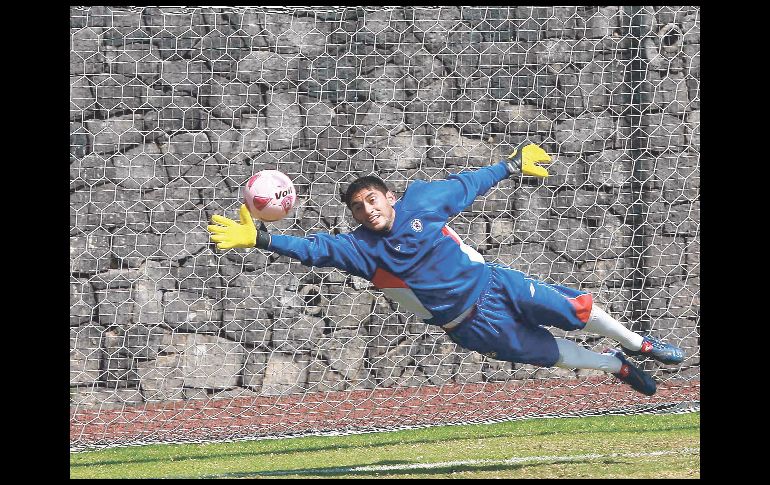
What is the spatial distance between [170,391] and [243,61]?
192cm

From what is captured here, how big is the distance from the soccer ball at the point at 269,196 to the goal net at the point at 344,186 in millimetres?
1679

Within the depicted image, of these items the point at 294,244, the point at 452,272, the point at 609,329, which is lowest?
the point at 609,329

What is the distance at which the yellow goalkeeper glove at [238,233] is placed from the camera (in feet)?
15.9

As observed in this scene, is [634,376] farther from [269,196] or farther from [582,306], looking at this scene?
[269,196]

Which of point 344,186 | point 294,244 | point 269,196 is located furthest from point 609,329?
point 344,186

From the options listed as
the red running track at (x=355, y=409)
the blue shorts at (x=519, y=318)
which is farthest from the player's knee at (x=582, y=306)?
the red running track at (x=355, y=409)

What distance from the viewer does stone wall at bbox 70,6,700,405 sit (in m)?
6.51

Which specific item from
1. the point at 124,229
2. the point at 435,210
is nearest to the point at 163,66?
the point at 124,229

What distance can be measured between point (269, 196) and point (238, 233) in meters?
0.20

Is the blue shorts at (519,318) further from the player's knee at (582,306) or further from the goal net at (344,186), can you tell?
the goal net at (344,186)

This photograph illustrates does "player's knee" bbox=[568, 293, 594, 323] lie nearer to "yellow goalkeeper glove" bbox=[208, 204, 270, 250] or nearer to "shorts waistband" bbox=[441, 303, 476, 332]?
"shorts waistband" bbox=[441, 303, 476, 332]

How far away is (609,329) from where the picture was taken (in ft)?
17.6

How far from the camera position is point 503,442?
18.7ft

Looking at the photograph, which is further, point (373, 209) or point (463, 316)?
point (463, 316)
